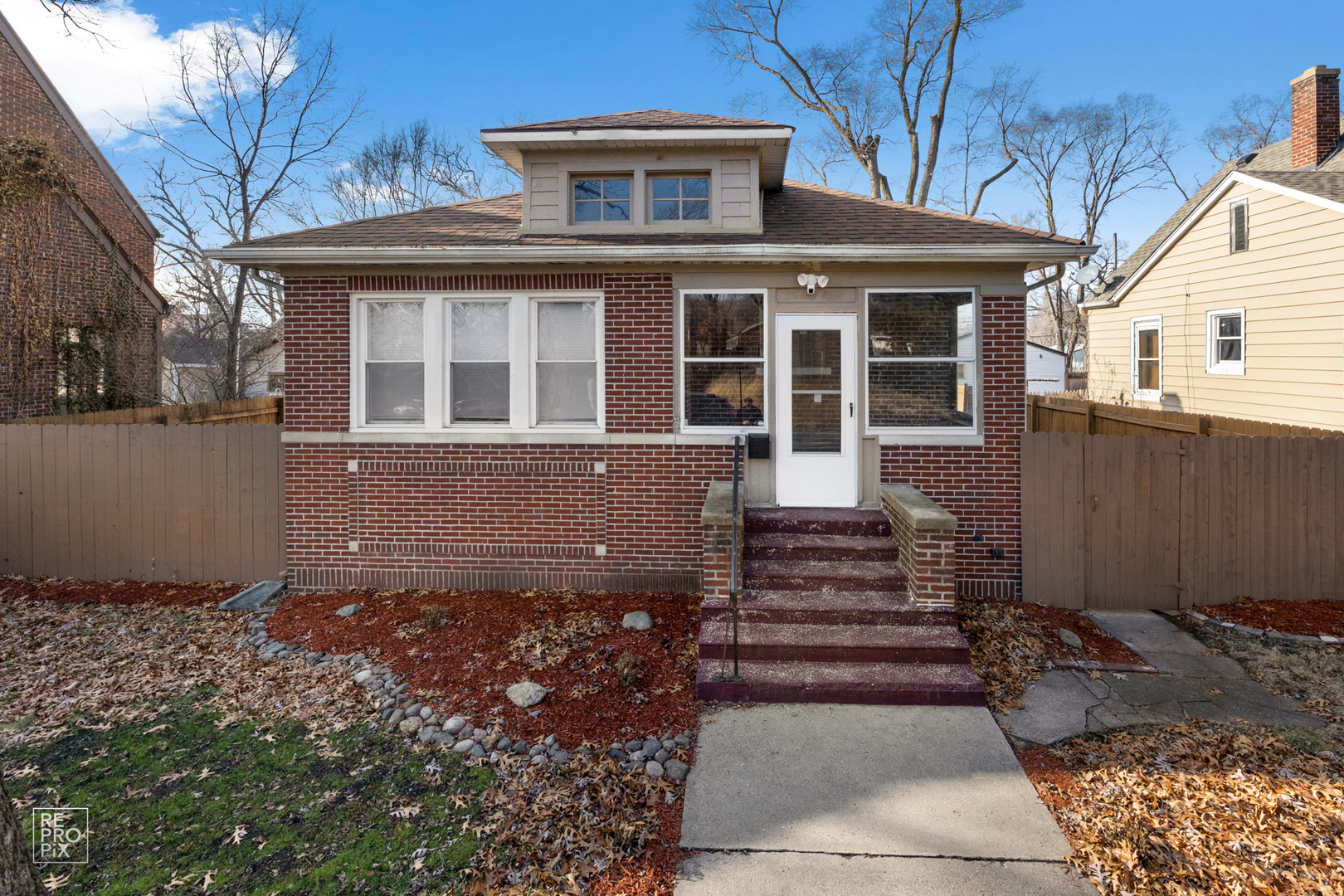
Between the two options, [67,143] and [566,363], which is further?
[67,143]

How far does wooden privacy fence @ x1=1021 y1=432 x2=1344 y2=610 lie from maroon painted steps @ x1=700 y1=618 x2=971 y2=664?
237 cm

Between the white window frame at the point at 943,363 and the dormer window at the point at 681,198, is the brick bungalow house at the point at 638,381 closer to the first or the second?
the white window frame at the point at 943,363

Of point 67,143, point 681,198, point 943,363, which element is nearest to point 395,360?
point 681,198

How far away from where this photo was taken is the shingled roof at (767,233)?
23.6 feet

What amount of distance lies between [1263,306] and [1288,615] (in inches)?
288

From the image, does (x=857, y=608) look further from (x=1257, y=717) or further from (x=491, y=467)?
(x=491, y=467)

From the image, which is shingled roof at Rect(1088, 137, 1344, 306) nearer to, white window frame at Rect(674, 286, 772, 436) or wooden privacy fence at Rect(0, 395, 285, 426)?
white window frame at Rect(674, 286, 772, 436)

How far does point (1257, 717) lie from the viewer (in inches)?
192

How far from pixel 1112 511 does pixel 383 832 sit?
23.1ft

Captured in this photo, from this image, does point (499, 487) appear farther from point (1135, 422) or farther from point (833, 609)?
point (1135, 422)

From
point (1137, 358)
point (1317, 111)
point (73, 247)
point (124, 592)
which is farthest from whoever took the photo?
point (1137, 358)

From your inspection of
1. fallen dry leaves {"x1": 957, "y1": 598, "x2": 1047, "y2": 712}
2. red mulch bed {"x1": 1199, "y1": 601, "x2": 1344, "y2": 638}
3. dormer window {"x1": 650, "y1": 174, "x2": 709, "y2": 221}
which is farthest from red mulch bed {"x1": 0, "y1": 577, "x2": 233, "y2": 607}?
red mulch bed {"x1": 1199, "y1": 601, "x2": 1344, "y2": 638}

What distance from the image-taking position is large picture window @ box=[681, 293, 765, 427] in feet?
24.6

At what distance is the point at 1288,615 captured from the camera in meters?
6.63
